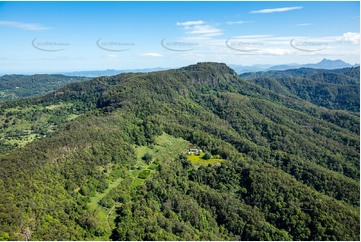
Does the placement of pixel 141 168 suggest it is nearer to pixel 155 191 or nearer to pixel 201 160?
pixel 155 191

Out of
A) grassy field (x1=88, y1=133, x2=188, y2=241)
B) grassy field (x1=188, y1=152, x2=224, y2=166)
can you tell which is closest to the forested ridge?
grassy field (x1=88, y1=133, x2=188, y2=241)

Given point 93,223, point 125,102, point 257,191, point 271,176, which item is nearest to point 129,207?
point 93,223

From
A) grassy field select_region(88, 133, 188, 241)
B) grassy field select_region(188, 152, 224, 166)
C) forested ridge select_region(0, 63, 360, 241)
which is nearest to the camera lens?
forested ridge select_region(0, 63, 360, 241)

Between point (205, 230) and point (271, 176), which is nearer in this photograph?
point (205, 230)

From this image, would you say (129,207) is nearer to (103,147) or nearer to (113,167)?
(113,167)

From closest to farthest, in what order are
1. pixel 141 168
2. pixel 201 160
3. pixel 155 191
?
pixel 155 191
pixel 141 168
pixel 201 160

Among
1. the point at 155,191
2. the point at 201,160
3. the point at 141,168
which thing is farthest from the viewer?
the point at 201,160

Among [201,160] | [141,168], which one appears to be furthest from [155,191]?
[201,160]

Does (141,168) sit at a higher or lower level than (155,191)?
higher

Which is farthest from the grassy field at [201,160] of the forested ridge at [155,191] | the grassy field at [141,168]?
the grassy field at [141,168]

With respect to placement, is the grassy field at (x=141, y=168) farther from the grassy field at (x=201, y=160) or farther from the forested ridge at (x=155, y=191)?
the grassy field at (x=201, y=160)

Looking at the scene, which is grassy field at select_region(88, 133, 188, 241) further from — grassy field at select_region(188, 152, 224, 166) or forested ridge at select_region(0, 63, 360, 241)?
grassy field at select_region(188, 152, 224, 166)
